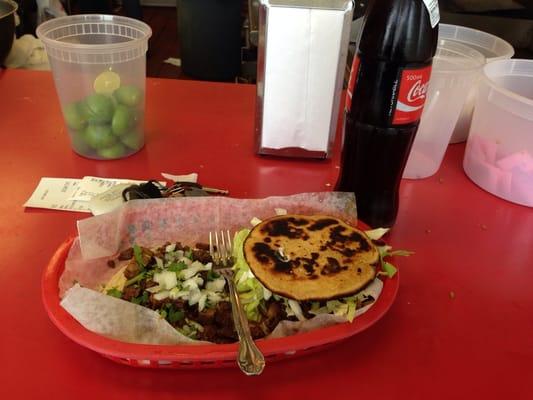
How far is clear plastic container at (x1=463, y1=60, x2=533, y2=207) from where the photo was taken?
35.3 inches

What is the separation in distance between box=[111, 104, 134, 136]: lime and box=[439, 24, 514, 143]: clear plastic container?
26.6 inches

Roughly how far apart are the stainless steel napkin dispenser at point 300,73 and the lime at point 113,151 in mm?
269

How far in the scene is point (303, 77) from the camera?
943mm

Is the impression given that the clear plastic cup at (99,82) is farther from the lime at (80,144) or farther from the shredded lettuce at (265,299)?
the shredded lettuce at (265,299)

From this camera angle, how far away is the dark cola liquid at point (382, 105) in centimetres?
71

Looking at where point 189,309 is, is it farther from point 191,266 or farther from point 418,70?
point 418,70

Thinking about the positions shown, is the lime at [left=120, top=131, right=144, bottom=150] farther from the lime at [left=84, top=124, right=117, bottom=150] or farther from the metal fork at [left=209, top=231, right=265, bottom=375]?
the metal fork at [left=209, top=231, right=265, bottom=375]

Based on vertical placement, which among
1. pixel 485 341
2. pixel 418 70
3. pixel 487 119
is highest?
pixel 418 70

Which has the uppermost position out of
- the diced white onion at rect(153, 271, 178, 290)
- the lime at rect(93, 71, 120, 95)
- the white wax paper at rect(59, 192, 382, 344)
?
the lime at rect(93, 71, 120, 95)

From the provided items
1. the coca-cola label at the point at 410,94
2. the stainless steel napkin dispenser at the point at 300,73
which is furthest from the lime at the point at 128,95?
the coca-cola label at the point at 410,94

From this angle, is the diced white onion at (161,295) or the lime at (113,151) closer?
the diced white onion at (161,295)

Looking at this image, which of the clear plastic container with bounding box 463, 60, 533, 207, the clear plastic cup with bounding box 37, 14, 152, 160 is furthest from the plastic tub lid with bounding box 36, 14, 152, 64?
the clear plastic container with bounding box 463, 60, 533, 207

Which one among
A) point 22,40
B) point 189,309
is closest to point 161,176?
point 189,309

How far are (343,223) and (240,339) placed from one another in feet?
0.78
